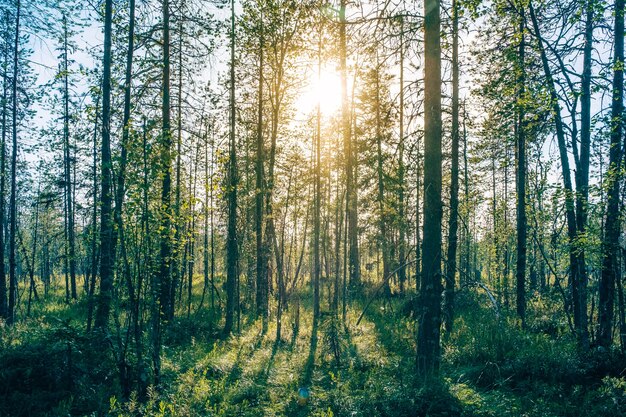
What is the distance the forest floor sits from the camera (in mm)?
5066

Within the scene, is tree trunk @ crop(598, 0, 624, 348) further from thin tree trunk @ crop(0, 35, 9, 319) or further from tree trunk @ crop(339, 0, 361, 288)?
thin tree trunk @ crop(0, 35, 9, 319)

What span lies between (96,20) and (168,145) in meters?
6.35

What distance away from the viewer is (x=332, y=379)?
734cm

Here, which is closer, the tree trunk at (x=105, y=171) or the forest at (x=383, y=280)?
the forest at (x=383, y=280)

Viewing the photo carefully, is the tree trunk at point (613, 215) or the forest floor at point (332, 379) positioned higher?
the tree trunk at point (613, 215)

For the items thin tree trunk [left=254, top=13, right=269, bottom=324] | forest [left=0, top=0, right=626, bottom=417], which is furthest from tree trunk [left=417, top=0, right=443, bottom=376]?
thin tree trunk [left=254, top=13, right=269, bottom=324]

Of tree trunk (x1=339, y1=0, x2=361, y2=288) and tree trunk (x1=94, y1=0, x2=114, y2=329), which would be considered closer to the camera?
tree trunk (x1=339, y1=0, x2=361, y2=288)

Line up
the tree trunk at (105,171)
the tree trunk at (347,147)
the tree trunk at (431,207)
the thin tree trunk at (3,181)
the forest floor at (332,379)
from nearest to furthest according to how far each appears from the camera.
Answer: the forest floor at (332,379) < the tree trunk at (431,207) < the tree trunk at (347,147) < the tree trunk at (105,171) < the thin tree trunk at (3,181)

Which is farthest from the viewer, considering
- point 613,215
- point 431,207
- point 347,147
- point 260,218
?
point 347,147

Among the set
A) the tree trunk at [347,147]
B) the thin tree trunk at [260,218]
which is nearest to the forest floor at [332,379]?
the thin tree trunk at [260,218]

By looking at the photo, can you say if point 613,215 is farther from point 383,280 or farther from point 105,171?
point 105,171

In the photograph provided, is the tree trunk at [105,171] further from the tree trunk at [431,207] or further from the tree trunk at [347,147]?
the tree trunk at [431,207]

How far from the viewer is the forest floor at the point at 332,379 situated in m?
5.07

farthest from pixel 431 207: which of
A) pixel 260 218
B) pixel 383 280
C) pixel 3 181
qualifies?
pixel 3 181
